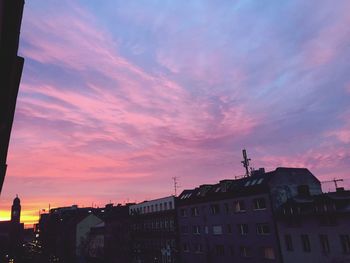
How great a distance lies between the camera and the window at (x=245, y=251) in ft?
164

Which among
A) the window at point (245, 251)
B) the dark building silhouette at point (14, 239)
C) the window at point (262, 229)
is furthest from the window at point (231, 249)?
the dark building silhouette at point (14, 239)

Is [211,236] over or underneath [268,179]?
underneath

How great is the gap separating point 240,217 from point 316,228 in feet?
43.2

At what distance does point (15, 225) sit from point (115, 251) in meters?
119

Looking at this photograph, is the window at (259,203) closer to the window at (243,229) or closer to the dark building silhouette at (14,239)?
the window at (243,229)

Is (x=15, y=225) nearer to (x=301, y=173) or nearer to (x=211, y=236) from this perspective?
(x=211, y=236)

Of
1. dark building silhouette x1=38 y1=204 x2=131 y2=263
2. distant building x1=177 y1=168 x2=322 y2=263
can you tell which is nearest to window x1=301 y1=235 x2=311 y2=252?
distant building x1=177 y1=168 x2=322 y2=263

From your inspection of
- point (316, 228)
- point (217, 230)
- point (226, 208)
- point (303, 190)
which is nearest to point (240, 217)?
point (226, 208)

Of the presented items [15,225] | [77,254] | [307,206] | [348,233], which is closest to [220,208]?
[307,206]

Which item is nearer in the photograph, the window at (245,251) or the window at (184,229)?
the window at (245,251)

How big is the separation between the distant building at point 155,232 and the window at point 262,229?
20251 mm

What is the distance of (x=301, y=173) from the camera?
171 ft

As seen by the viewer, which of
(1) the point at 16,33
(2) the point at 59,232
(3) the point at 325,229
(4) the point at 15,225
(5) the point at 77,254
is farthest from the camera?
(4) the point at 15,225

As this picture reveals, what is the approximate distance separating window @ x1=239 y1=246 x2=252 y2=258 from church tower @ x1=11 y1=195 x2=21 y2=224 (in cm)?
16357
